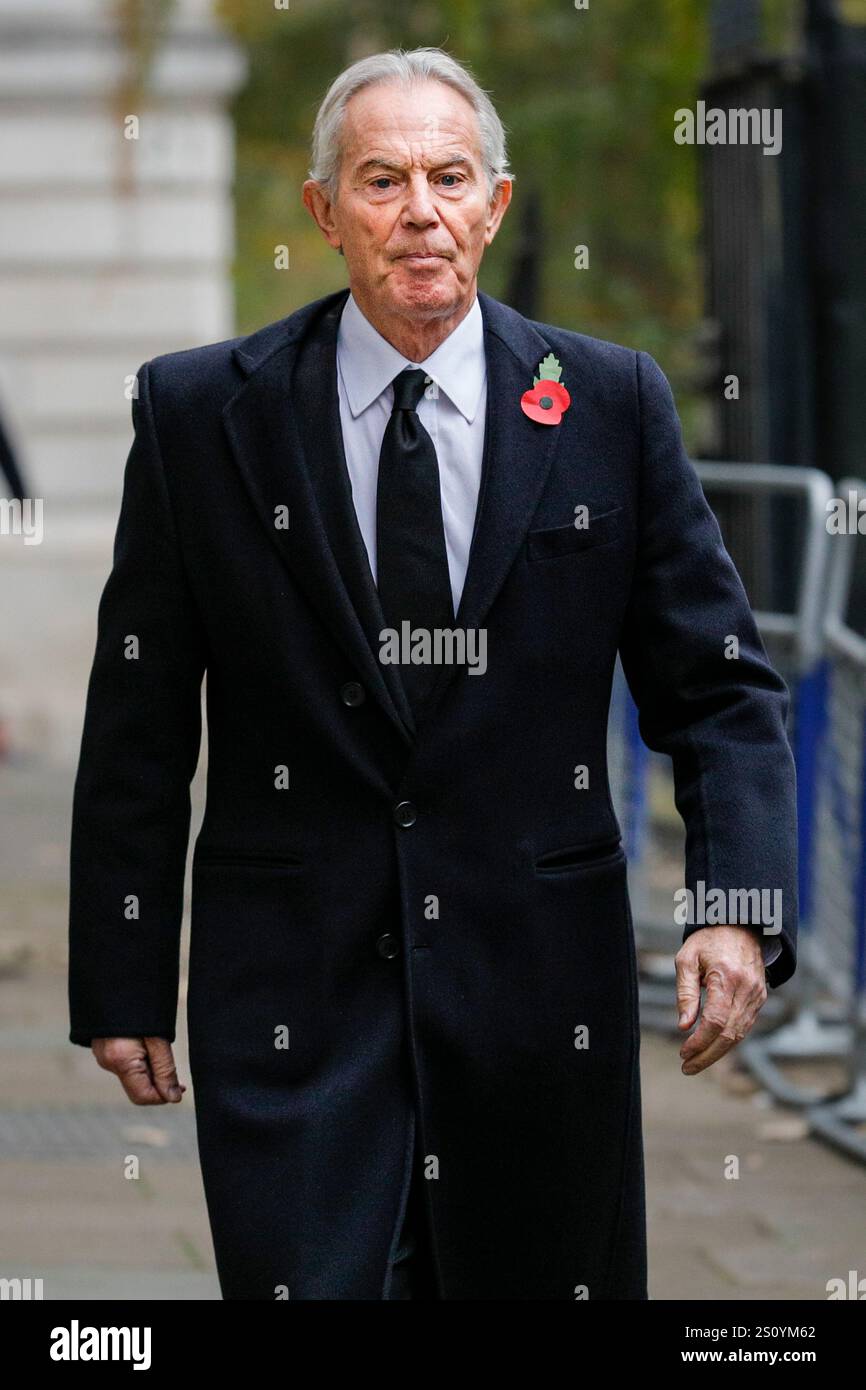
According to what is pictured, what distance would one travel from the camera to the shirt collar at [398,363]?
124 inches

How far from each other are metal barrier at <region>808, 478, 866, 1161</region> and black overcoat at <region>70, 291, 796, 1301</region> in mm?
2878

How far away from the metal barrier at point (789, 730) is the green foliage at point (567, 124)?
2293 millimetres

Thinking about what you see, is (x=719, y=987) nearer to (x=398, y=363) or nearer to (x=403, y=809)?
(x=403, y=809)

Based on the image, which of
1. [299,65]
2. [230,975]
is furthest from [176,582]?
[299,65]

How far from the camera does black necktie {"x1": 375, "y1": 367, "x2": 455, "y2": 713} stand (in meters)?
3.09

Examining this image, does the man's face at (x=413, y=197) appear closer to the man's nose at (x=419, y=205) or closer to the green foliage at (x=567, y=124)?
the man's nose at (x=419, y=205)

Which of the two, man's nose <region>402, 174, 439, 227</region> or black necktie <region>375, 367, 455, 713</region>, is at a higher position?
man's nose <region>402, 174, 439, 227</region>

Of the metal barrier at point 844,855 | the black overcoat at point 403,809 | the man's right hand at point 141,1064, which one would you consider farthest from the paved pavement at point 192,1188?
the black overcoat at point 403,809

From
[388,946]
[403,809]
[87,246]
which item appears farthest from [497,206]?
[87,246]

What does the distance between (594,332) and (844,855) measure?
876 cm

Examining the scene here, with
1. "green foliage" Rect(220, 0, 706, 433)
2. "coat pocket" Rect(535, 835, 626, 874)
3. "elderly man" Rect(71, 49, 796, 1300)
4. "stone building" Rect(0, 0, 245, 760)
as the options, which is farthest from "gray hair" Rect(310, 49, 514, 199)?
"stone building" Rect(0, 0, 245, 760)

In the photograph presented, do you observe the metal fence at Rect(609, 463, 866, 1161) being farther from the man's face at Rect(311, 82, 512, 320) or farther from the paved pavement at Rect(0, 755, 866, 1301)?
the man's face at Rect(311, 82, 512, 320)

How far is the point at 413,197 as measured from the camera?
304 centimetres
